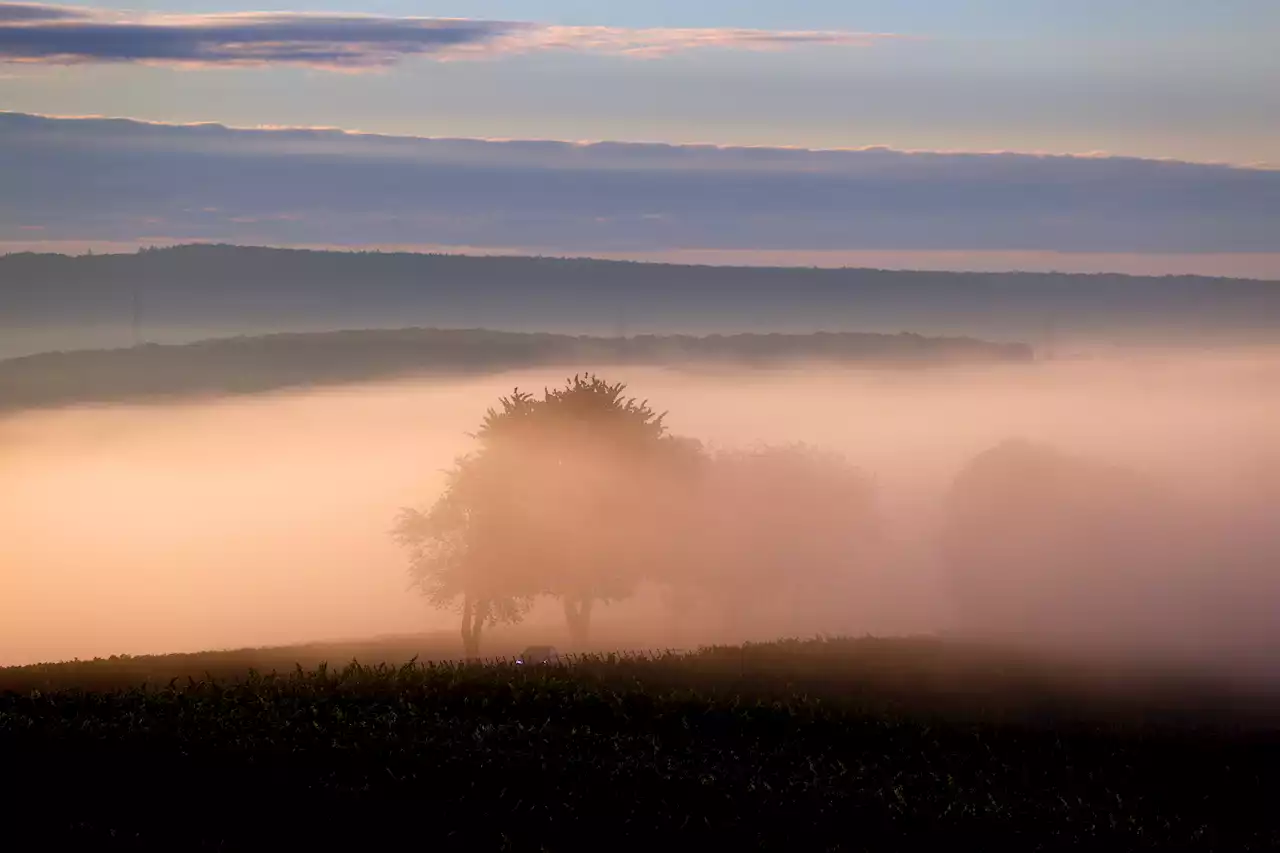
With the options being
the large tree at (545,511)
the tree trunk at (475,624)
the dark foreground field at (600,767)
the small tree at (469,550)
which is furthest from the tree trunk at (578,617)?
the dark foreground field at (600,767)

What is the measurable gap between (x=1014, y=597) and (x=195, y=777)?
94.4 metres

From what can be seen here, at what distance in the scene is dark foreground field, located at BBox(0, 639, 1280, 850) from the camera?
17641mm

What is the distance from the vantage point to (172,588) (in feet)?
366

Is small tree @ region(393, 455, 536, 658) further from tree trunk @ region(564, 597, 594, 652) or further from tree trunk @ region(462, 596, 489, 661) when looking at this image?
tree trunk @ region(564, 597, 594, 652)

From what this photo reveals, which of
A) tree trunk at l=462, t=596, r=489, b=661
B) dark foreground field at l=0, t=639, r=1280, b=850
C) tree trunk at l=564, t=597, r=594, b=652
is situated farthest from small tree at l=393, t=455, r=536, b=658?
dark foreground field at l=0, t=639, r=1280, b=850

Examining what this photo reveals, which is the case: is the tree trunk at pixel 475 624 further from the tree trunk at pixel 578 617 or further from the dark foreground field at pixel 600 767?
the dark foreground field at pixel 600 767

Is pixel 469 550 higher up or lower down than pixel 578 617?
higher up

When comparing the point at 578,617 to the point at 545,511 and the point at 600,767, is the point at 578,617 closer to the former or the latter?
the point at 545,511

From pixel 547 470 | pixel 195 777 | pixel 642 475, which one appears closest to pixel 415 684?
pixel 195 777

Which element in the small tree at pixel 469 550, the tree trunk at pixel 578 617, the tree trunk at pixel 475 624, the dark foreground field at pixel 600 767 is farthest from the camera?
the tree trunk at pixel 578 617

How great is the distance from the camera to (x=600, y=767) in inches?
798

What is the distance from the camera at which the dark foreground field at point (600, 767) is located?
17.6 m

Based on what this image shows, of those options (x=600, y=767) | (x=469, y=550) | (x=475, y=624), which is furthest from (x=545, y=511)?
(x=600, y=767)

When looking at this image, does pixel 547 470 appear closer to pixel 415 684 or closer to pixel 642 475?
pixel 642 475
